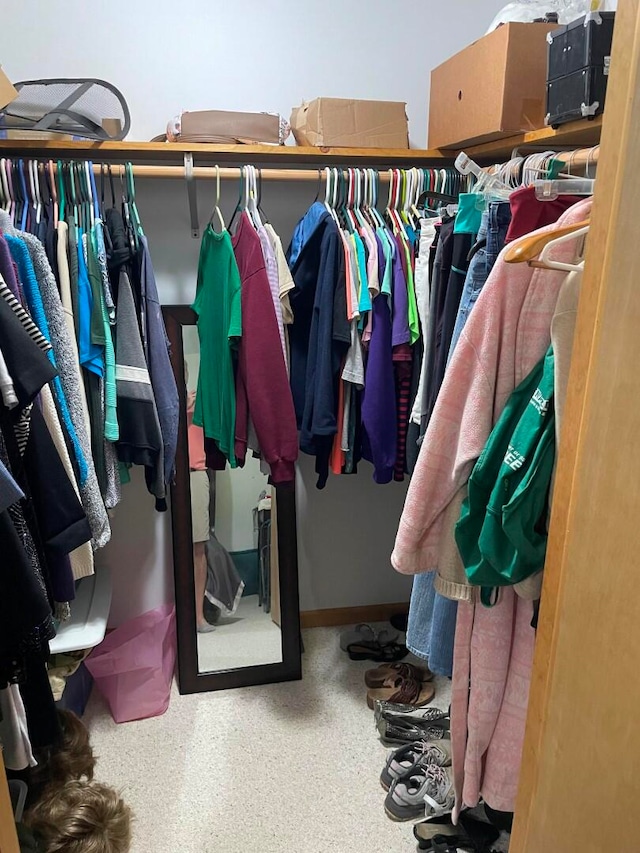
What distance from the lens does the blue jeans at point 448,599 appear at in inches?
48.2

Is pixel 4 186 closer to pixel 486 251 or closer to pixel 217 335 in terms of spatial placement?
pixel 217 335

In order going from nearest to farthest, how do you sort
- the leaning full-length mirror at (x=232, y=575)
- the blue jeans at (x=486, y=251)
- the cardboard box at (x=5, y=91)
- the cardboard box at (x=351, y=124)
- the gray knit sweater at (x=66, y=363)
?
the blue jeans at (x=486, y=251) < the gray knit sweater at (x=66, y=363) < the cardboard box at (x=5, y=91) < the cardboard box at (x=351, y=124) < the leaning full-length mirror at (x=232, y=575)

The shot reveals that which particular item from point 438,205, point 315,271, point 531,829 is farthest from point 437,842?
point 438,205

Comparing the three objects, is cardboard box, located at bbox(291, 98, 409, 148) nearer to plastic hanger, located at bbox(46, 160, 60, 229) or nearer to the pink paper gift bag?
plastic hanger, located at bbox(46, 160, 60, 229)

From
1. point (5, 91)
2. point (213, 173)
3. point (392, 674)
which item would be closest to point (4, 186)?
point (5, 91)

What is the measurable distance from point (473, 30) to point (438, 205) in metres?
0.71

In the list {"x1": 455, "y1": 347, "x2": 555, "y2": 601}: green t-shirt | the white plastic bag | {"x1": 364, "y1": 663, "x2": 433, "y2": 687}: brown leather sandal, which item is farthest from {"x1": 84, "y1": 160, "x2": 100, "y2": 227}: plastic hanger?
{"x1": 364, "y1": 663, "x2": 433, "y2": 687}: brown leather sandal

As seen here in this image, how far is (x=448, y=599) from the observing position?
54.7 inches

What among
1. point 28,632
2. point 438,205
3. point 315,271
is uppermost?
point 438,205

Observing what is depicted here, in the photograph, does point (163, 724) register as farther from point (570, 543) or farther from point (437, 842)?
point (570, 543)

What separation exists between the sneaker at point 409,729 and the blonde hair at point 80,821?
30.1 inches

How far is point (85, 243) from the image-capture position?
158 centimetres

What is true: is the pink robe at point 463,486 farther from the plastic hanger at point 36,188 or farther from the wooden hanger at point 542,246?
the plastic hanger at point 36,188

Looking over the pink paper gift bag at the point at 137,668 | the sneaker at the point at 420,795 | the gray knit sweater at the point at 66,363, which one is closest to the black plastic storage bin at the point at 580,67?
the gray knit sweater at the point at 66,363
